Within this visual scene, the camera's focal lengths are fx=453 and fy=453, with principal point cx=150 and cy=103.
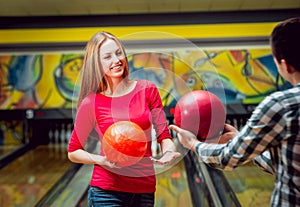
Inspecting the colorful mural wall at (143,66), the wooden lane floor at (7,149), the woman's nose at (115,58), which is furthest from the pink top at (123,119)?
the wooden lane floor at (7,149)

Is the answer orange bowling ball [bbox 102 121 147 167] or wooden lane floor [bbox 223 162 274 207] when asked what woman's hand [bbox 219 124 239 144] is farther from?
wooden lane floor [bbox 223 162 274 207]

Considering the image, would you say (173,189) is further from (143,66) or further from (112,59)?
(112,59)

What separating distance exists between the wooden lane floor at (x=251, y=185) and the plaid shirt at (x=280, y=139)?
7.47 ft

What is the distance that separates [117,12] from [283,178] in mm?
4789

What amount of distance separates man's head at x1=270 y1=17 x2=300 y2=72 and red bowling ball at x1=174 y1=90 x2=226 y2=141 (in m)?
0.25

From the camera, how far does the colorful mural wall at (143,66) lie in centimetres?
512

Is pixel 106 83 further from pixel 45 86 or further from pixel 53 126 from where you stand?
pixel 53 126

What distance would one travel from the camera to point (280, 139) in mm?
1089

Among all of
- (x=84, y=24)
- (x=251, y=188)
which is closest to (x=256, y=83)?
(x=251, y=188)

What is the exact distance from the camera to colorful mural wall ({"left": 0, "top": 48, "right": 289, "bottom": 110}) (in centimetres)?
512

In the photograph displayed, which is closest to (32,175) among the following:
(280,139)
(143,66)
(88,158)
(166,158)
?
(143,66)

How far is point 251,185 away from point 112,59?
2837 millimetres

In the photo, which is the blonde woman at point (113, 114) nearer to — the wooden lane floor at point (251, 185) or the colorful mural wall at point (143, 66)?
the wooden lane floor at point (251, 185)

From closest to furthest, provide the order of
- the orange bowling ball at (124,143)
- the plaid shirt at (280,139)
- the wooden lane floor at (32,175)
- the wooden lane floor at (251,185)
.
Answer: the plaid shirt at (280,139)
the orange bowling ball at (124,143)
the wooden lane floor at (251,185)
the wooden lane floor at (32,175)
